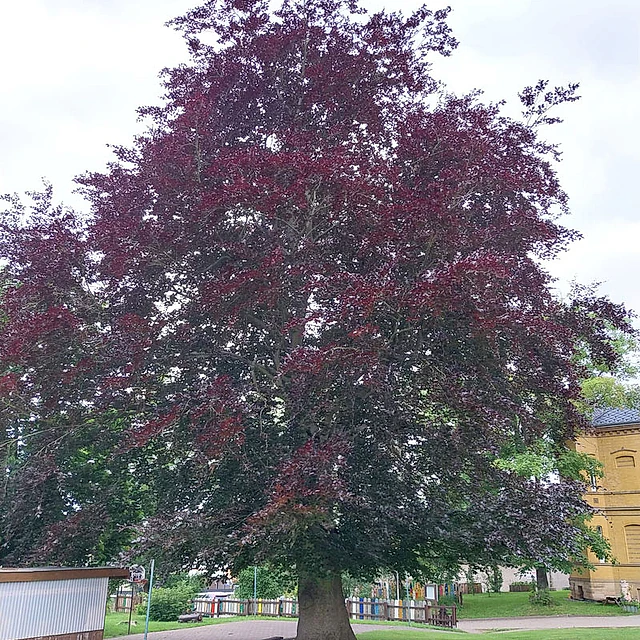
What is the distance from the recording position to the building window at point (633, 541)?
97.1ft

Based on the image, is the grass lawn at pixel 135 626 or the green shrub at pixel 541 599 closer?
the grass lawn at pixel 135 626

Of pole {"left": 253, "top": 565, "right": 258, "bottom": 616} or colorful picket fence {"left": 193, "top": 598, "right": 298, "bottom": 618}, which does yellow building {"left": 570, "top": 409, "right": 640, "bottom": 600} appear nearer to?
colorful picket fence {"left": 193, "top": 598, "right": 298, "bottom": 618}

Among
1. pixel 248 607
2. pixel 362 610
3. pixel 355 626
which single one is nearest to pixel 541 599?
pixel 362 610

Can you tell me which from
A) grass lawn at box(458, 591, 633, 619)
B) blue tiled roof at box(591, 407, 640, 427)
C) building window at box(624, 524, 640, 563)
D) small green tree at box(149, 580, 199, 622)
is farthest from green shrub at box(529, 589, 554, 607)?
small green tree at box(149, 580, 199, 622)

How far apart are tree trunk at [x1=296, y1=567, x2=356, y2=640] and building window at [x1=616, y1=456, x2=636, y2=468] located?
81.4ft

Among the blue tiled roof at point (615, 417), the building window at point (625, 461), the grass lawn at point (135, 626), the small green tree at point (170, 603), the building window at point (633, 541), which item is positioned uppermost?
the blue tiled roof at point (615, 417)

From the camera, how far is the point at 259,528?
27.5 feet

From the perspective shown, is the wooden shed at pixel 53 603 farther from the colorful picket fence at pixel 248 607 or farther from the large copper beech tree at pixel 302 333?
the colorful picket fence at pixel 248 607

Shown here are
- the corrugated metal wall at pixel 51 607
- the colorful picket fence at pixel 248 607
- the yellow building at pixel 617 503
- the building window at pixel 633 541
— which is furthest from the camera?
the building window at pixel 633 541

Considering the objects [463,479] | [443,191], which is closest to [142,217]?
[443,191]

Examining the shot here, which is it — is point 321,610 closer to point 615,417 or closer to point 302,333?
point 302,333

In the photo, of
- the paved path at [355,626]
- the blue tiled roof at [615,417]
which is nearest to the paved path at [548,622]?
the paved path at [355,626]

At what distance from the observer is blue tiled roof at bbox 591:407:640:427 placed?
1217 inches

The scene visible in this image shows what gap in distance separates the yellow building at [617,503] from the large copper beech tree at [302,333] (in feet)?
71.8
